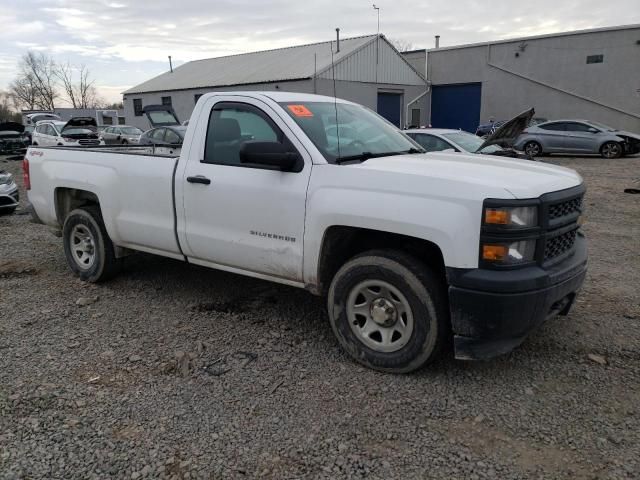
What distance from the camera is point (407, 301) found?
11.5 feet

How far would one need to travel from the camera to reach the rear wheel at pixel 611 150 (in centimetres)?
1886

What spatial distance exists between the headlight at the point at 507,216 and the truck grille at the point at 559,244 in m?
0.29

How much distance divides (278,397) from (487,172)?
2.00m

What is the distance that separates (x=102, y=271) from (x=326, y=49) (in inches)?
1080

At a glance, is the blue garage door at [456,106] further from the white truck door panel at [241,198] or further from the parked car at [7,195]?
the white truck door panel at [241,198]

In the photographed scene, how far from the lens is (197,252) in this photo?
4.60m

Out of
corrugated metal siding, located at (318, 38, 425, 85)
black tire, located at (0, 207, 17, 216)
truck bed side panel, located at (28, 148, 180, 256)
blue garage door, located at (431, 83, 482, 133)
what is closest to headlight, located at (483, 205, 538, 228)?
truck bed side panel, located at (28, 148, 180, 256)

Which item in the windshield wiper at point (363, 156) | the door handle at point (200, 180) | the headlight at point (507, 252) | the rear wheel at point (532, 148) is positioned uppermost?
the windshield wiper at point (363, 156)

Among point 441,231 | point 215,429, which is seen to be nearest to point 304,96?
point 441,231

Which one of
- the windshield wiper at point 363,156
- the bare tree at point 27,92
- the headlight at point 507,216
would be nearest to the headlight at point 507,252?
the headlight at point 507,216

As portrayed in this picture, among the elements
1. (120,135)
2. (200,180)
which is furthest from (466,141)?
(120,135)

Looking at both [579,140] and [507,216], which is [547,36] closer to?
[579,140]

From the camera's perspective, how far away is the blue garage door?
32500mm

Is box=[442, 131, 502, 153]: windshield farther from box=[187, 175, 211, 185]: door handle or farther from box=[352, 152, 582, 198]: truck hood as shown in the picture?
box=[187, 175, 211, 185]: door handle
